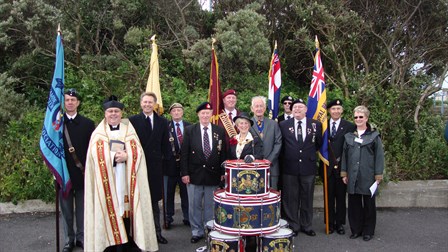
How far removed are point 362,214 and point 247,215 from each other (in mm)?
2067

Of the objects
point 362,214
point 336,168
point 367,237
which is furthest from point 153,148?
point 367,237

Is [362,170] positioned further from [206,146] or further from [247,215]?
[206,146]

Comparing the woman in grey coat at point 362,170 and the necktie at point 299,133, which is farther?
the necktie at point 299,133

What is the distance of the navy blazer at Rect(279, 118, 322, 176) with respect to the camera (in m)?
6.41

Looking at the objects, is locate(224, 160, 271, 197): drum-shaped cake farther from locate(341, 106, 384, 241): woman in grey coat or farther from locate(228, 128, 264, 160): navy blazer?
locate(341, 106, 384, 241): woman in grey coat

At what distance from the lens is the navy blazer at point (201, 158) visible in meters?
6.07

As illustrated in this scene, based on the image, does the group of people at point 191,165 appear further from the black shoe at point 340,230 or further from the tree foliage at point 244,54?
the tree foliage at point 244,54

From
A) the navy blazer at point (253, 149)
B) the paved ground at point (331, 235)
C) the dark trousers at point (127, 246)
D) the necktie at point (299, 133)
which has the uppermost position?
the necktie at point (299, 133)

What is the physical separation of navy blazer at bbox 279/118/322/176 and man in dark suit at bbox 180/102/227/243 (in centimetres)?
96

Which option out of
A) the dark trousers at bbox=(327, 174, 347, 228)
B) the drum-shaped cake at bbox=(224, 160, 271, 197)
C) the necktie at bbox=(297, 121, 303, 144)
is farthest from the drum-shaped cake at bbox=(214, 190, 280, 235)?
the dark trousers at bbox=(327, 174, 347, 228)

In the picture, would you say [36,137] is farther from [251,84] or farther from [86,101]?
[251,84]

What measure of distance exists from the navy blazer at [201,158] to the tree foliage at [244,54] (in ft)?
8.74

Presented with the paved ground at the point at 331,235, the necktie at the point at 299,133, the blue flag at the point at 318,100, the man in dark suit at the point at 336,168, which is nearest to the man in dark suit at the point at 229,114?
the necktie at the point at 299,133

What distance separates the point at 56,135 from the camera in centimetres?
555
